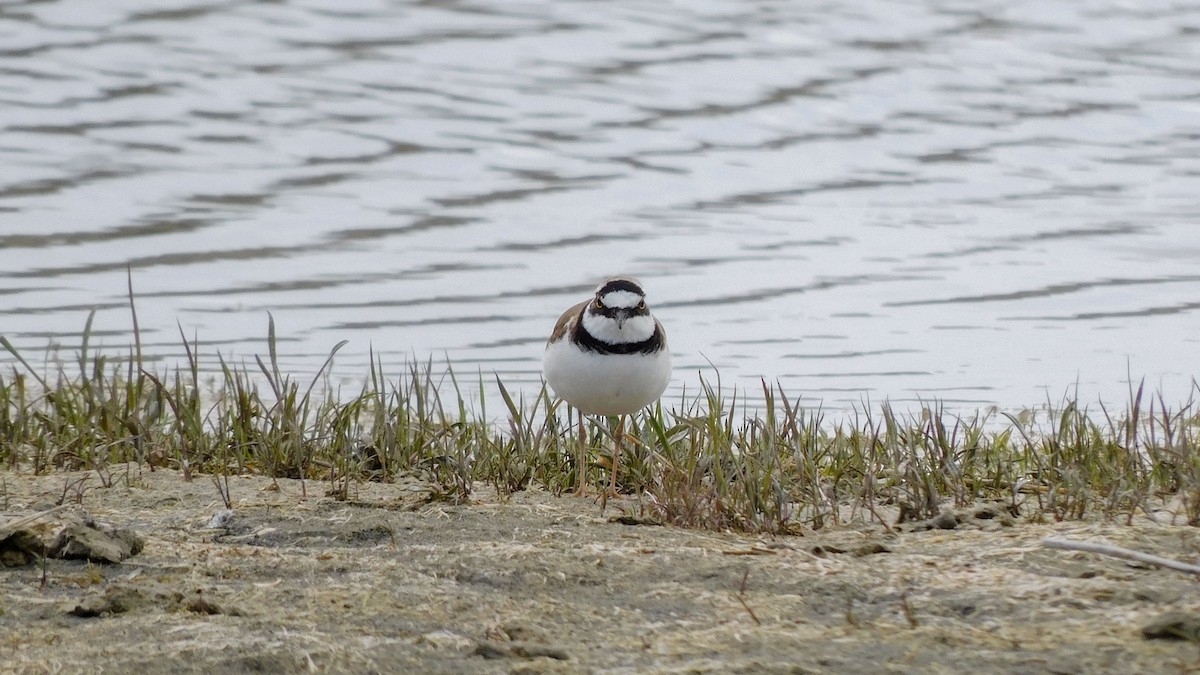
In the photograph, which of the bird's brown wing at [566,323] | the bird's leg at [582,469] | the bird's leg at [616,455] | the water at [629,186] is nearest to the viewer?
the bird's leg at [616,455]

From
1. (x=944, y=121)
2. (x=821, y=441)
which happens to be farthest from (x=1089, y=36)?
(x=821, y=441)

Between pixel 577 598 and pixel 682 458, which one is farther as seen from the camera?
pixel 682 458

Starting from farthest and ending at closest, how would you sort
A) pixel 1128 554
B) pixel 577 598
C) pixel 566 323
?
1. pixel 566 323
2. pixel 577 598
3. pixel 1128 554

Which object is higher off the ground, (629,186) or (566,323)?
(629,186)

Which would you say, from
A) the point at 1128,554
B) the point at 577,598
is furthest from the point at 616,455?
the point at 1128,554

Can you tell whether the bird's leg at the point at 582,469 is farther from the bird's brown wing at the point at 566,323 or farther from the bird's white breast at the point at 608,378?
the bird's brown wing at the point at 566,323

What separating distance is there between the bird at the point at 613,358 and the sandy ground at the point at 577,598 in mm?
626

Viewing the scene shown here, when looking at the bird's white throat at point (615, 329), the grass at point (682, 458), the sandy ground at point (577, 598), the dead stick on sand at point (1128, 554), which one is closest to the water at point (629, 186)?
the grass at point (682, 458)

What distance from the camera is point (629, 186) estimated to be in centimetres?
1230

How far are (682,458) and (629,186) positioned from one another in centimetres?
669

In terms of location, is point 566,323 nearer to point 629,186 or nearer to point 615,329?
point 615,329

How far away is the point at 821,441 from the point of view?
6223 mm

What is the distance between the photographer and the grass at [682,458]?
4997 mm

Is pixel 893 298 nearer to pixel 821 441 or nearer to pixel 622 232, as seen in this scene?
pixel 622 232
